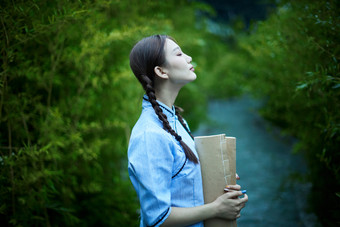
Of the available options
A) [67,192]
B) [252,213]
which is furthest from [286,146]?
[67,192]

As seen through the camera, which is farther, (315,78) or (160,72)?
(315,78)

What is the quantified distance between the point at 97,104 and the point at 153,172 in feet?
6.34

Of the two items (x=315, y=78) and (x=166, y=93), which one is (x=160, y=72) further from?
(x=315, y=78)

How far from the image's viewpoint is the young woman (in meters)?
1.14

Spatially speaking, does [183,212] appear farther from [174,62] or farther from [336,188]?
[336,188]

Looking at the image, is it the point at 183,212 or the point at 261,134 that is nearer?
the point at 183,212

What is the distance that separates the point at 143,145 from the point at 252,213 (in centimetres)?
292

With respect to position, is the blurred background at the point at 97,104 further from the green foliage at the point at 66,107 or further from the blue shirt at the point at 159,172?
the blue shirt at the point at 159,172

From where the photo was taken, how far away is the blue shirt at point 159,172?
3.72ft

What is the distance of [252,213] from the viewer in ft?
11.9

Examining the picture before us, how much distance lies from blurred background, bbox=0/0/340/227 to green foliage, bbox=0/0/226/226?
1 centimetres

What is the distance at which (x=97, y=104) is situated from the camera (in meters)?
2.92

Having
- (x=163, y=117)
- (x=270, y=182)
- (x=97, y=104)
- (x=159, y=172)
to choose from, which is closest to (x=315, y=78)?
(x=163, y=117)

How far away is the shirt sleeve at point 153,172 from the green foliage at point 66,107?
1.00 m
